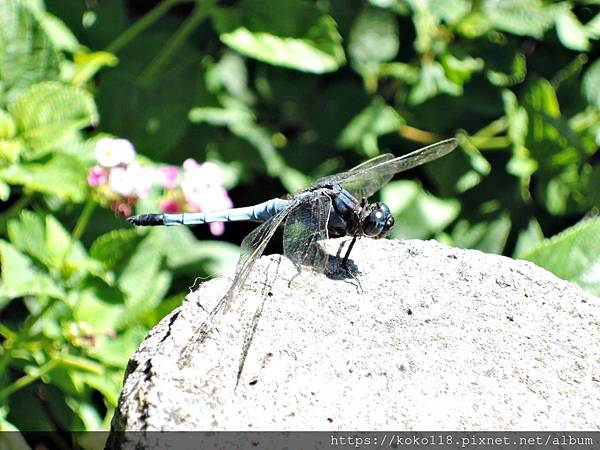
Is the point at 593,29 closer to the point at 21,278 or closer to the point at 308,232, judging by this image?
the point at 308,232

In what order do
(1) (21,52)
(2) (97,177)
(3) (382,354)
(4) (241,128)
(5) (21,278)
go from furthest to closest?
1. (4) (241,128)
2. (1) (21,52)
3. (2) (97,177)
4. (5) (21,278)
5. (3) (382,354)

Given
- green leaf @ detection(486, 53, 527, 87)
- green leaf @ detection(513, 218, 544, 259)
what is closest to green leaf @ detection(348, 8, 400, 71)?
green leaf @ detection(486, 53, 527, 87)

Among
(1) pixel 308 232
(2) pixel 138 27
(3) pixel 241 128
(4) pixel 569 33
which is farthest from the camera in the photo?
(3) pixel 241 128

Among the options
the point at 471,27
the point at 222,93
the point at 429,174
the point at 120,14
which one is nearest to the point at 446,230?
the point at 429,174

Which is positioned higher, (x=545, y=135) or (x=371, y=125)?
(x=545, y=135)

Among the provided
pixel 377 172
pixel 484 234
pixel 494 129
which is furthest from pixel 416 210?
pixel 377 172

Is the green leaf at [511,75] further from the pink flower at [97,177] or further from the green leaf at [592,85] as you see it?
the pink flower at [97,177]

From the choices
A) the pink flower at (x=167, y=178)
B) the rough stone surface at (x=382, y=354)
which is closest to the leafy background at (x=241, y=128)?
the pink flower at (x=167, y=178)

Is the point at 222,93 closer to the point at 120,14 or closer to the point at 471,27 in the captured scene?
the point at 120,14
